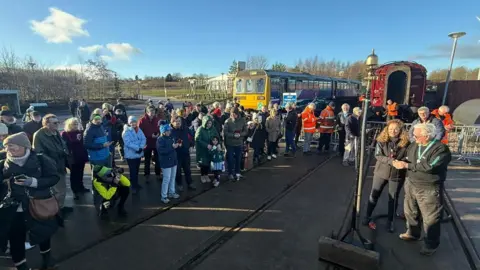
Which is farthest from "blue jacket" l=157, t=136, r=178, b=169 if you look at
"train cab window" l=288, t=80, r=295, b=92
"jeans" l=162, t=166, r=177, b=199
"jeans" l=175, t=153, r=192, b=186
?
"train cab window" l=288, t=80, r=295, b=92

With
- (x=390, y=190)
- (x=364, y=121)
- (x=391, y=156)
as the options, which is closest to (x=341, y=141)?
(x=390, y=190)

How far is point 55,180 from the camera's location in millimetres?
3215

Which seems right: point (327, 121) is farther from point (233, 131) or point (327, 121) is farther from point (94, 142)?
point (94, 142)

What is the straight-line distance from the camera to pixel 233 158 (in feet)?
22.7

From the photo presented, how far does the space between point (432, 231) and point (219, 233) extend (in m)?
3.08

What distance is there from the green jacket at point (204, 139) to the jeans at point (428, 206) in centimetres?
409

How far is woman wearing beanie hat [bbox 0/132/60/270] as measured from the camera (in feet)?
9.70

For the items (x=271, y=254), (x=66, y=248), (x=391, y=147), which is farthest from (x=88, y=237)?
(x=391, y=147)

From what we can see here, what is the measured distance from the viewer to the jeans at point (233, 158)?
22.2 feet

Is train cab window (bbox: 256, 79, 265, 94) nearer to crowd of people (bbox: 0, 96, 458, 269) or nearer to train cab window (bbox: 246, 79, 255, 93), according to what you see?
train cab window (bbox: 246, 79, 255, 93)

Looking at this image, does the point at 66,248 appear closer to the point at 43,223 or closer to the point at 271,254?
the point at 43,223

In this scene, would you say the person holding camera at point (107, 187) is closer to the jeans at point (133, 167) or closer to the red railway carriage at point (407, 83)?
the jeans at point (133, 167)

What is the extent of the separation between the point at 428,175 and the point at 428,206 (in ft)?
1.43

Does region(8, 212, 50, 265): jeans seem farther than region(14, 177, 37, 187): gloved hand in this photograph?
Yes
